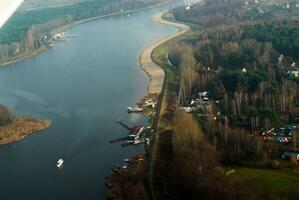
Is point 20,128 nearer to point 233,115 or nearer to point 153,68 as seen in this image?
point 233,115

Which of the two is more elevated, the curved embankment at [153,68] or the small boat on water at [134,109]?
the curved embankment at [153,68]

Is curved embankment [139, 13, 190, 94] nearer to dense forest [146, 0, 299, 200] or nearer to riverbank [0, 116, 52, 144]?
dense forest [146, 0, 299, 200]

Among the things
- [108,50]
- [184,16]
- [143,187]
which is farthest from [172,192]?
[184,16]

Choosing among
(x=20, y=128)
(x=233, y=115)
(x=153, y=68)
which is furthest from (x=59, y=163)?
(x=153, y=68)

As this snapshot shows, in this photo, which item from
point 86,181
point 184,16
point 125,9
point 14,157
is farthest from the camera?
point 125,9

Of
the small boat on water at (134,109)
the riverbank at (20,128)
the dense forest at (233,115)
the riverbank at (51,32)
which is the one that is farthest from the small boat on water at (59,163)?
the riverbank at (51,32)

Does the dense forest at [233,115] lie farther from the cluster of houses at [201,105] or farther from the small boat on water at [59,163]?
the small boat on water at [59,163]

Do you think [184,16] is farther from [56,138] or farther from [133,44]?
[56,138]
